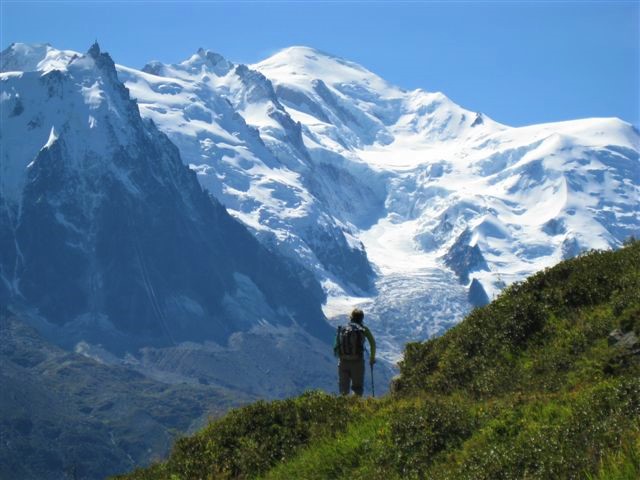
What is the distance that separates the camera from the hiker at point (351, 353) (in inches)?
1369

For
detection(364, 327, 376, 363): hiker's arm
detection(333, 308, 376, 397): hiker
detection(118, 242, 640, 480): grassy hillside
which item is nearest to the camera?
detection(118, 242, 640, 480): grassy hillside

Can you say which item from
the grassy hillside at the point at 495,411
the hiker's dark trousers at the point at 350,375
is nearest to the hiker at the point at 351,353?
the hiker's dark trousers at the point at 350,375

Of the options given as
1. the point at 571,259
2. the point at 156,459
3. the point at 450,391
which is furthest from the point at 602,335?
the point at 156,459

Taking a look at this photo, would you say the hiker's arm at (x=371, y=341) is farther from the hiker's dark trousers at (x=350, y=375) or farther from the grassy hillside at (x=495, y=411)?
the grassy hillside at (x=495, y=411)

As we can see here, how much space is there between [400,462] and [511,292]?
1183 cm

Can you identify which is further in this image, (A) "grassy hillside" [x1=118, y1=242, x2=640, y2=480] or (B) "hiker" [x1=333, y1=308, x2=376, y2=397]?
(B) "hiker" [x1=333, y1=308, x2=376, y2=397]

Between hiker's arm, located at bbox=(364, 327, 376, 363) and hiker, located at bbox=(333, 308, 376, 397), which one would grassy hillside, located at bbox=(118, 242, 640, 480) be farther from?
hiker, located at bbox=(333, 308, 376, 397)

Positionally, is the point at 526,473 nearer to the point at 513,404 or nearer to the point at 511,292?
the point at 513,404

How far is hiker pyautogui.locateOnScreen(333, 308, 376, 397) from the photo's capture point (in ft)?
114

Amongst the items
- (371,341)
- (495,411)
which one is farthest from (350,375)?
(495,411)

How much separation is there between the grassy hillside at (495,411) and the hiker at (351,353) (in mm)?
1554

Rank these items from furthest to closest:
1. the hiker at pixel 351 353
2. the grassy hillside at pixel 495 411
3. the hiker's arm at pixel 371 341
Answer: the hiker at pixel 351 353 → the hiker's arm at pixel 371 341 → the grassy hillside at pixel 495 411

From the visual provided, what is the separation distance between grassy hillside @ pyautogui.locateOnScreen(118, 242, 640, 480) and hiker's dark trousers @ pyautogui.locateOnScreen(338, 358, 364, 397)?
1678 mm

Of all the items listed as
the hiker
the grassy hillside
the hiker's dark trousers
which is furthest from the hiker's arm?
the grassy hillside
